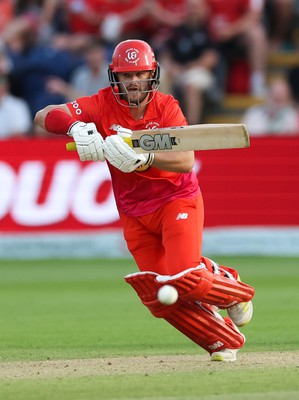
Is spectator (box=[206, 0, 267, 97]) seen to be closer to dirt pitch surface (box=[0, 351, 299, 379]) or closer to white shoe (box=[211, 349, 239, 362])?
dirt pitch surface (box=[0, 351, 299, 379])

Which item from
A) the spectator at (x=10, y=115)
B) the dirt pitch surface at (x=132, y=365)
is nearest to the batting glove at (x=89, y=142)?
the dirt pitch surface at (x=132, y=365)

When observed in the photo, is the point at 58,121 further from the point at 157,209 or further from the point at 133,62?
the point at 157,209

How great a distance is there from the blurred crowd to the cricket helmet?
26.9ft

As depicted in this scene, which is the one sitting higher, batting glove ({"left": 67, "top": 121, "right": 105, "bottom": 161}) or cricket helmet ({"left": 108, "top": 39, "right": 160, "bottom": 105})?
cricket helmet ({"left": 108, "top": 39, "right": 160, "bottom": 105})

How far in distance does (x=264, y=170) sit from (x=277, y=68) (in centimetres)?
338

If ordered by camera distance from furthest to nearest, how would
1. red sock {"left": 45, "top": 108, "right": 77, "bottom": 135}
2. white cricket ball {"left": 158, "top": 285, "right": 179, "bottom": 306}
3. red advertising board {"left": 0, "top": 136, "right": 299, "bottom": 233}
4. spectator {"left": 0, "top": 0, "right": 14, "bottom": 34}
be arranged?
spectator {"left": 0, "top": 0, "right": 14, "bottom": 34} < red advertising board {"left": 0, "top": 136, "right": 299, "bottom": 233} < red sock {"left": 45, "top": 108, "right": 77, "bottom": 135} < white cricket ball {"left": 158, "top": 285, "right": 179, "bottom": 306}

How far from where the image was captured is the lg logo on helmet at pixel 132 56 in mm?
6098

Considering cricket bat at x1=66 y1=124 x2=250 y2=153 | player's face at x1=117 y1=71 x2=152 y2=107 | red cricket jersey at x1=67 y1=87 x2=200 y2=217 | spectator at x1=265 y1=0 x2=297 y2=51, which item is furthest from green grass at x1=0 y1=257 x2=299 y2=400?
spectator at x1=265 y1=0 x2=297 y2=51

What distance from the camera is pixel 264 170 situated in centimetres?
1285

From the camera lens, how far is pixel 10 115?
14594 mm

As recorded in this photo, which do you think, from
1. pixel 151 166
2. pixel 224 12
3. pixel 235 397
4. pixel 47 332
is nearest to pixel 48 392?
pixel 235 397

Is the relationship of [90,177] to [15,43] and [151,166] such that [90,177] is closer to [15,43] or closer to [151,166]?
A: [15,43]

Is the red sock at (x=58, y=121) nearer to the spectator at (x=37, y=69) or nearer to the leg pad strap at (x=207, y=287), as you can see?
the leg pad strap at (x=207, y=287)

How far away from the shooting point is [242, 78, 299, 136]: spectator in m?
13.9
